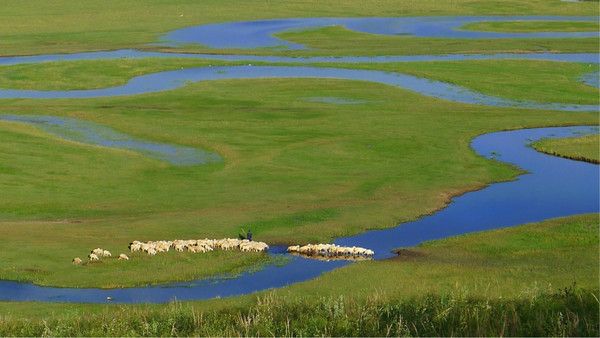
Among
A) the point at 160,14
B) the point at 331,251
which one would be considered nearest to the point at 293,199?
the point at 331,251

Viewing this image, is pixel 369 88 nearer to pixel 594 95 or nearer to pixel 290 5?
pixel 594 95

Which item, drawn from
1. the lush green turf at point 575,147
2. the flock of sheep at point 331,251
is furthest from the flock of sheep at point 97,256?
the lush green turf at point 575,147

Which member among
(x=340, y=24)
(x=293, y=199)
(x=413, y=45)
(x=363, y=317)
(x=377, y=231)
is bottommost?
(x=377, y=231)

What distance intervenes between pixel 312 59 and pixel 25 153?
42625 mm

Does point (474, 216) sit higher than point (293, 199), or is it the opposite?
point (293, 199)

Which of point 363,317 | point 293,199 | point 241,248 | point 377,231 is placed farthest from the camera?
point 293,199

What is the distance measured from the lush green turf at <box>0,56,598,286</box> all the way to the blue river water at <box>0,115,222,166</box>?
100 cm

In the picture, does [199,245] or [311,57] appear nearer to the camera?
[199,245]

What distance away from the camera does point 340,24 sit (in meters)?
114

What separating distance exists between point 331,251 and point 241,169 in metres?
13.0

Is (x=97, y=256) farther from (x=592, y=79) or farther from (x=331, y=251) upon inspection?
(x=592, y=79)

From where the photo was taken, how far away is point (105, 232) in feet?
111

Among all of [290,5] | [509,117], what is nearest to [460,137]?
[509,117]

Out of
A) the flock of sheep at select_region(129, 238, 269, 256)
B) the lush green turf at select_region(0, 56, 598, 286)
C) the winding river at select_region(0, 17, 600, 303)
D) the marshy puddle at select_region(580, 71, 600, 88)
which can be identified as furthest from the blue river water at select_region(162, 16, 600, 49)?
the flock of sheep at select_region(129, 238, 269, 256)
